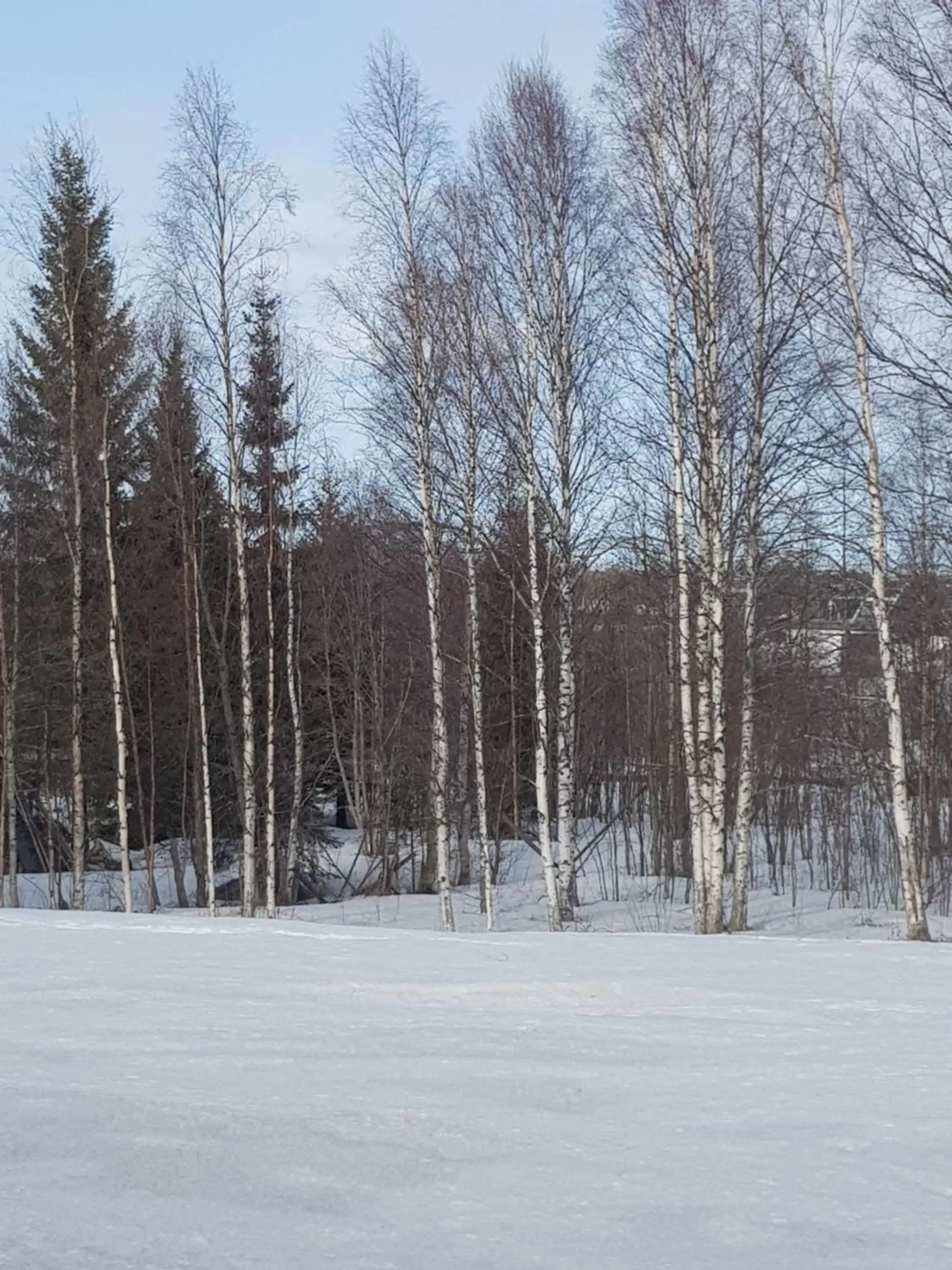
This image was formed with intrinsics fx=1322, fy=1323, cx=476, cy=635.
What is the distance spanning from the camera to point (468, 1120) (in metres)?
3.37

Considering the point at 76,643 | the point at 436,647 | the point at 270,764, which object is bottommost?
the point at 270,764

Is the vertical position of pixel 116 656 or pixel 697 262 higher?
pixel 697 262

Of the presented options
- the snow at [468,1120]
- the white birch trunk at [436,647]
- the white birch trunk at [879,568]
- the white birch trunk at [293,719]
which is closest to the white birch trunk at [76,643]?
the white birch trunk at [293,719]

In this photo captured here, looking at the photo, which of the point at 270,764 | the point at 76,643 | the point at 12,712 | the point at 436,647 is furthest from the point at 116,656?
the point at 436,647

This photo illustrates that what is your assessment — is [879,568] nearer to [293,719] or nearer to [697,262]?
[697,262]

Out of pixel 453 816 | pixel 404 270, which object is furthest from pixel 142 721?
pixel 404 270

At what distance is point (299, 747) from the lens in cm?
2164

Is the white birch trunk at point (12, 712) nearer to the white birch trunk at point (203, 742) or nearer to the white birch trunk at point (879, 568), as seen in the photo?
the white birch trunk at point (203, 742)

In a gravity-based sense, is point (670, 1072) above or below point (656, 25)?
below

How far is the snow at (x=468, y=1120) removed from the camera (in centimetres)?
250

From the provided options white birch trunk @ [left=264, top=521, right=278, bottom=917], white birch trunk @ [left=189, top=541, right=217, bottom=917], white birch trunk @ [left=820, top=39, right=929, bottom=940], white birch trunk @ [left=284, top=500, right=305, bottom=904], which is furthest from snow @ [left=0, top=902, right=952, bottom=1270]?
white birch trunk @ [left=284, top=500, right=305, bottom=904]

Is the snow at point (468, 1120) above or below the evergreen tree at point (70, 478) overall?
below

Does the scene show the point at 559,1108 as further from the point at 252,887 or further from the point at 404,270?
the point at 252,887

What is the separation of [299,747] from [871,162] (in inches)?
517
